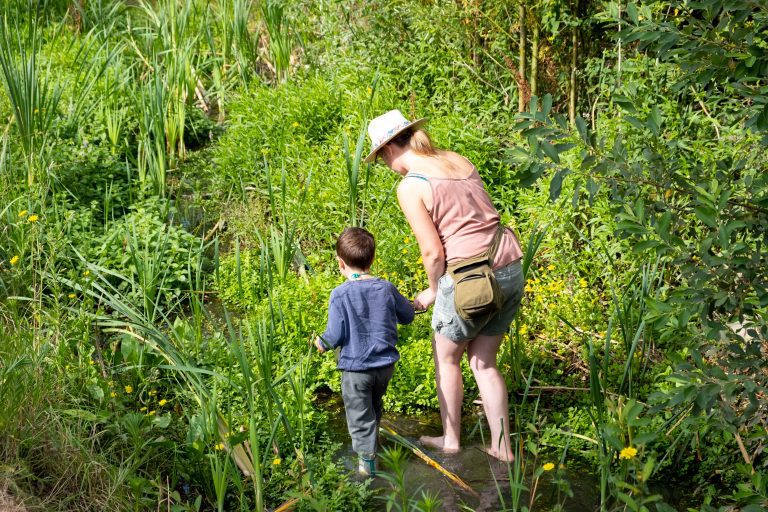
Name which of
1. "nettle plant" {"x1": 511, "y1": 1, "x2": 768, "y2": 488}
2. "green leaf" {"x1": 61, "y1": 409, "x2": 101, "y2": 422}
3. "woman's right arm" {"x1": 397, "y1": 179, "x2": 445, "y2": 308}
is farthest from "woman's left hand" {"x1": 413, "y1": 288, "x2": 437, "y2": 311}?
"green leaf" {"x1": 61, "y1": 409, "x2": 101, "y2": 422}

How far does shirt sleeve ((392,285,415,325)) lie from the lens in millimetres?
4020

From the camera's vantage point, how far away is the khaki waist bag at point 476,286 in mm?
3764

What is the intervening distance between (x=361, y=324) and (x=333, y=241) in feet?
6.97

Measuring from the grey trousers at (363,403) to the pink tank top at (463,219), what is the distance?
620 millimetres

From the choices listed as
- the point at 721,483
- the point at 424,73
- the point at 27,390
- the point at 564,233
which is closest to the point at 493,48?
the point at 424,73

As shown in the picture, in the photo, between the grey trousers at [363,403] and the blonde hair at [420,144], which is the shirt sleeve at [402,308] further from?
the blonde hair at [420,144]

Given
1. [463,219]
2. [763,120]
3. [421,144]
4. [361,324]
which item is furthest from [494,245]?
[763,120]

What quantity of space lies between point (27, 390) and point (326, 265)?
8.00 feet

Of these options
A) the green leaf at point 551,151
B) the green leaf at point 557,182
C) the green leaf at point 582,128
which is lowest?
the green leaf at point 557,182

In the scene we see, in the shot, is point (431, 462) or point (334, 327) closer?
point (334, 327)

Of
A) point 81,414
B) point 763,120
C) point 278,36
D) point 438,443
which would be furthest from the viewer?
point 278,36

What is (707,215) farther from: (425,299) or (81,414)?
(81,414)

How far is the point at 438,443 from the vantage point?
4.30m

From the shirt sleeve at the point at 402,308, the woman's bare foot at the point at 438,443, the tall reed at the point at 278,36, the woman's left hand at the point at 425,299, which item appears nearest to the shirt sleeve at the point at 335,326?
the shirt sleeve at the point at 402,308
